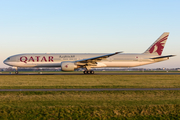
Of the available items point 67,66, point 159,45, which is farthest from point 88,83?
point 159,45

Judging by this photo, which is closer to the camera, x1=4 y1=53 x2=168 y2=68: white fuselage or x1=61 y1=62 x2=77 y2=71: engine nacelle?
x1=61 y1=62 x2=77 y2=71: engine nacelle

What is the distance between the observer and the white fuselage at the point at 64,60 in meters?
41.8

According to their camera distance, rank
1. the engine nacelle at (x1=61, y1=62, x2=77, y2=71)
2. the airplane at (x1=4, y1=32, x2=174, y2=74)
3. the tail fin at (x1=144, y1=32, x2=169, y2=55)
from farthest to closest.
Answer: the tail fin at (x1=144, y1=32, x2=169, y2=55) < the airplane at (x1=4, y1=32, x2=174, y2=74) < the engine nacelle at (x1=61, y1=62, x2=77, y2=71)

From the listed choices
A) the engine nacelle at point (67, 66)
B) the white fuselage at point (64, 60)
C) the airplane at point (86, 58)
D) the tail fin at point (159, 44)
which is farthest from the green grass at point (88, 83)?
the tail fin at point (159, 44)

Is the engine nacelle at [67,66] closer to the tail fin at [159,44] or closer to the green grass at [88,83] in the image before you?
the green grass at [88,83]

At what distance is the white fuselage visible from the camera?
41.8m

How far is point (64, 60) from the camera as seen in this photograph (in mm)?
42312

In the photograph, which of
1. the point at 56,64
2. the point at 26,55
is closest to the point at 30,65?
the point at 26,55

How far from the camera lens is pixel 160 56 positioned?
44188 mm

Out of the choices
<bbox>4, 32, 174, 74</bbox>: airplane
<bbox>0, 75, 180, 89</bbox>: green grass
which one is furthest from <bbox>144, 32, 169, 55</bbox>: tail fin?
<bbox>0, 75, 180, 89</bbox>: green grass

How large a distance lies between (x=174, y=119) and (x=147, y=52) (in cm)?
3759

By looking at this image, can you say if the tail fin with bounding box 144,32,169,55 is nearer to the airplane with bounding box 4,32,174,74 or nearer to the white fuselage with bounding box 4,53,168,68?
the airplane with bounding box 4,32,174,74

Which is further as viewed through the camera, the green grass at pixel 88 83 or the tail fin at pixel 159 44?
the tail fin at pixel 159 44

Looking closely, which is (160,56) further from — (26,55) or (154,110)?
(154,110)
